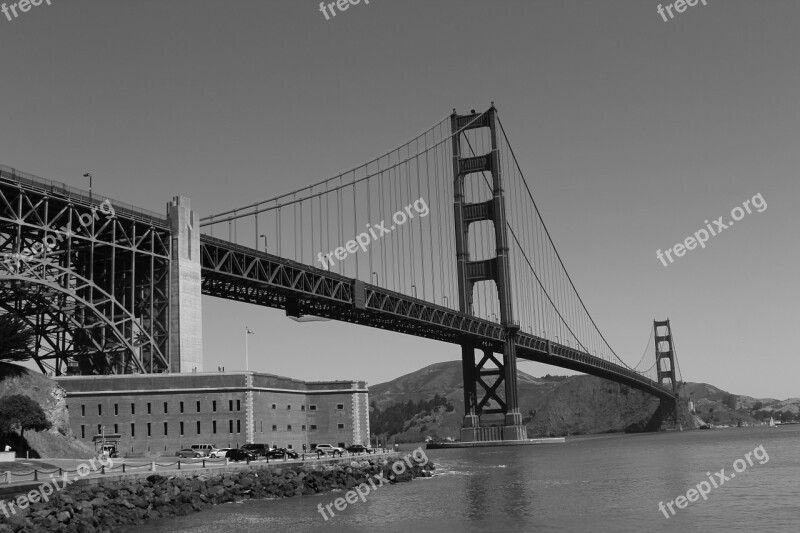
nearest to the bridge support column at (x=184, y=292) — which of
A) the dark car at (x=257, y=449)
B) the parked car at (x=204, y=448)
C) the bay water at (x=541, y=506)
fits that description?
the parked car at (x=204, y=448)

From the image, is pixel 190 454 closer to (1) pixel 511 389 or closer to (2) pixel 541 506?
(2) pixel 541 506

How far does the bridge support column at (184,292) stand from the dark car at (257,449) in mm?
13693

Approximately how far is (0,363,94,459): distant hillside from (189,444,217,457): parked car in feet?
23.4

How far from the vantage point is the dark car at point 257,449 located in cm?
6288

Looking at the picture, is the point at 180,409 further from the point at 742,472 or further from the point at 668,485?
the point at 742,472

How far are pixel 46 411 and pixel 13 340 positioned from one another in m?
6.03

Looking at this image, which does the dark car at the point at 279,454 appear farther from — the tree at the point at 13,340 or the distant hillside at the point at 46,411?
the tree at the point at 13,340

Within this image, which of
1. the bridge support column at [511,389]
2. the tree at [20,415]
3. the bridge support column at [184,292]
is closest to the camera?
the tree at [20,415]

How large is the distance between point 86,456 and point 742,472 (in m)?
49.2

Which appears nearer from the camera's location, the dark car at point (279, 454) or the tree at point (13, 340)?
the tree at point (13, 340)

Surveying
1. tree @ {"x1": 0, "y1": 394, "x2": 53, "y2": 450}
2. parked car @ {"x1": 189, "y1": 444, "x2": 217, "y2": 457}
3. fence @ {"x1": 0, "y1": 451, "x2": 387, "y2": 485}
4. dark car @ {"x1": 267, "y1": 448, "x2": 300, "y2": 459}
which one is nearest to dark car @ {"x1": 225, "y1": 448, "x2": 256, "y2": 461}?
fence @ {"x1": 0, "y1": 451, "x2": 387, "y2": 485}

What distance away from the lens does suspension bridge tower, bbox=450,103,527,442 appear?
129 m

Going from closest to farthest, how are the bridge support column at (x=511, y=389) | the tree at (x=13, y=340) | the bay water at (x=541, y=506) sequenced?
1. the bay water at (x=541, y=506)
2. the tree at (x=13, y=340)
3. the bridge support column at (x=511, y=389)

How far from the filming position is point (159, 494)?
43.6 metres
